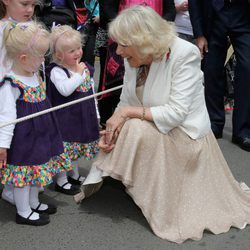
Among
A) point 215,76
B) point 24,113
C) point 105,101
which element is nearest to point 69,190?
point 24,113

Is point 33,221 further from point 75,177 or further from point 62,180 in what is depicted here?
point 75,177

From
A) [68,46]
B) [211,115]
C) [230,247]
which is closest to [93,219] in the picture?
[230,247]

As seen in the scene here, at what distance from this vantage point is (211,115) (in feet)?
14.1

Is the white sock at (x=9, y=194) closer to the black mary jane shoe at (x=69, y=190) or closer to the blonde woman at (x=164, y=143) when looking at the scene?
the black mary jane shoe at (x=69, y=190)

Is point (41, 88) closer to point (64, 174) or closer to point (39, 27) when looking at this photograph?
point (39, 27)

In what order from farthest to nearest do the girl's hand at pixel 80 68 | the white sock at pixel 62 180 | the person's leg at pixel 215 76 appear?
the person's leg at pixel 215 76
the white sock at pixel 62 180
the girl's hand at pixel 80 68

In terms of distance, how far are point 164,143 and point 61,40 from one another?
0.94 meters

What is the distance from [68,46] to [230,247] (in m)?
1.52

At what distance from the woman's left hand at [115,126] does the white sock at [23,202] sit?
542 millimetres

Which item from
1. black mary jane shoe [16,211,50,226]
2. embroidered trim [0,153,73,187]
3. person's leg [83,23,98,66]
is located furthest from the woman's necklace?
person's leg [83,23,98,66]

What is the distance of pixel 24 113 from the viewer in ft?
8.40

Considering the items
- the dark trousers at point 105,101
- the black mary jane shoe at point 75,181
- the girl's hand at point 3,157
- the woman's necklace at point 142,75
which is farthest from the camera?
the dark trousers at point 105,101

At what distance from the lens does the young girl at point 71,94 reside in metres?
2.93

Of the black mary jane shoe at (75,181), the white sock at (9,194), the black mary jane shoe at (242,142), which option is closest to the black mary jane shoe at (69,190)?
the black mary jane shoe at (75,181)
